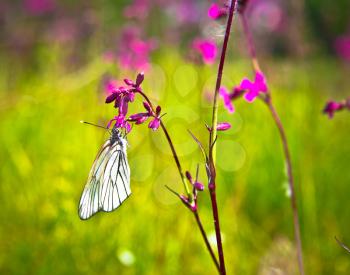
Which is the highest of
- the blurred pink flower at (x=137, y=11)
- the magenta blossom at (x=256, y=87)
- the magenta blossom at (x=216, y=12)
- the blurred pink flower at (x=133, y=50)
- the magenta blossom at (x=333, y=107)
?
the blurred pink flower at (x=137, y=11)

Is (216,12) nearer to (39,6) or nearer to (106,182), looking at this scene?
(106,182)

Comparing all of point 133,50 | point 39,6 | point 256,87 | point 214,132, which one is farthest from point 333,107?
point 39,6

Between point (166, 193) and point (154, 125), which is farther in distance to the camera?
point (166, 193)

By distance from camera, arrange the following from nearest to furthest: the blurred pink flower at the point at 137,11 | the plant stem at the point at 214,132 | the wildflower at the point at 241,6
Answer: the plant stem at the point at 214,132 → the wildflower at the point at 241,6 → the blurred pink flower at the point at 137,11

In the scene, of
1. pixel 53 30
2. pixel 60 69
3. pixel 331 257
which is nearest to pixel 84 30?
pixel 53 30

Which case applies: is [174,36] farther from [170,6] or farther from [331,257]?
[331,257]

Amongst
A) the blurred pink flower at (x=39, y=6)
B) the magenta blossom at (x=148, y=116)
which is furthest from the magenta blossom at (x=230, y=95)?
the blurred pink flower at (x=39, y=6)

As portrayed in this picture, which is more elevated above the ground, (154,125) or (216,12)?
(216,12)

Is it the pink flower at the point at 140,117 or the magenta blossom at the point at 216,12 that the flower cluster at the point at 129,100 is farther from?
the magenta blossom at the point at 216,12
